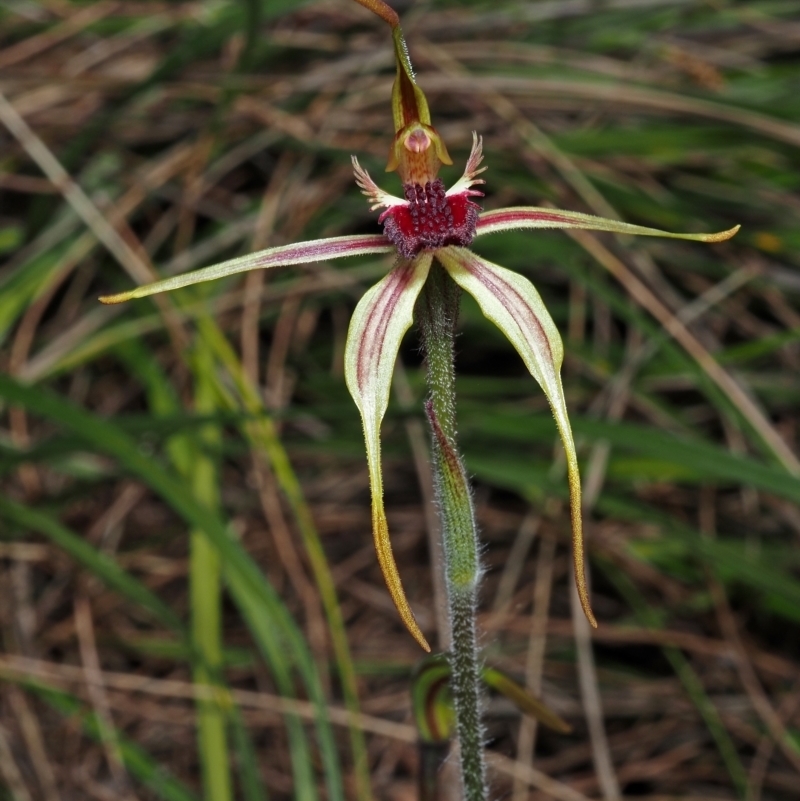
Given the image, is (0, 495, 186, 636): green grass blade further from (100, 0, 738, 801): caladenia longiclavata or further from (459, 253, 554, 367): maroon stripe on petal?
(459, 253, 554, 367): maroon stripe on petal

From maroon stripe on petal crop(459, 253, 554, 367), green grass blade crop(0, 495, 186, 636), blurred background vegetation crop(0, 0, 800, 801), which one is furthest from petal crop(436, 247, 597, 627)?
green grass blade crop(0, 495, 186, 636)

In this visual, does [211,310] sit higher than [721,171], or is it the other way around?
[721,171]

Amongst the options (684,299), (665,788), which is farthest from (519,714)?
(684,299)

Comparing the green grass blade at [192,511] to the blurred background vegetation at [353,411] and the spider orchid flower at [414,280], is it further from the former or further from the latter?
the spider orchid flower at [414,280]

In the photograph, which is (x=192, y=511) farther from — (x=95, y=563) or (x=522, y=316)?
(x=522, y=316)

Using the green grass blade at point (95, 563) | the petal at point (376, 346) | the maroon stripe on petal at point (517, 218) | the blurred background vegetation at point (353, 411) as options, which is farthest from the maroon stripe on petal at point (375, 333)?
the green grass blade at point (95, 563)

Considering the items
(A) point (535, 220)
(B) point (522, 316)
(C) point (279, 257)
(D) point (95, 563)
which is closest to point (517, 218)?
(A) point (535, 220)

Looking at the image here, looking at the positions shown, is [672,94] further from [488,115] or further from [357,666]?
[357,666]
